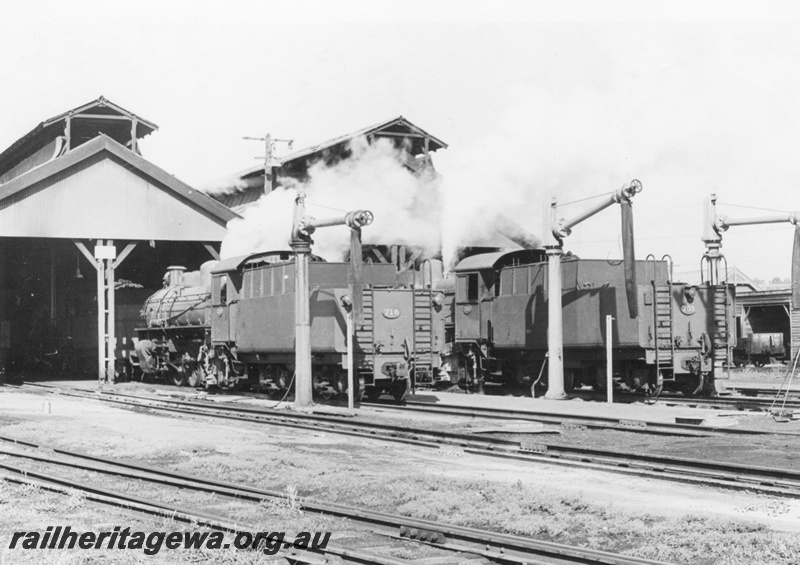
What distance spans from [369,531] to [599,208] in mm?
15484

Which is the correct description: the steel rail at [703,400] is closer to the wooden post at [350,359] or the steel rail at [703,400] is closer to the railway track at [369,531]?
the wooden post at [350,359]

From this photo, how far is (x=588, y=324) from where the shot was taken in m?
24.2

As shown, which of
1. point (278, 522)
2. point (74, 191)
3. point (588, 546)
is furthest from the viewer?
point (74, 191)

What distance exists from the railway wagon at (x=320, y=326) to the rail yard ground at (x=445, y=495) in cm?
516

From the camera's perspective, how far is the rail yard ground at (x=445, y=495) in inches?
315

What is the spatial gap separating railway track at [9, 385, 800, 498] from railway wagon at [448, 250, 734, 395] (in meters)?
8.08

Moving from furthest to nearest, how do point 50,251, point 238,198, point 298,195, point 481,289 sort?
point 238,198, point 50,251, point 481,289, point 298,195

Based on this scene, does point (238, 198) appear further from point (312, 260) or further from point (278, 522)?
point (278, 522)

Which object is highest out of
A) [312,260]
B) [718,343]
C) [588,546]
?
[312,260]

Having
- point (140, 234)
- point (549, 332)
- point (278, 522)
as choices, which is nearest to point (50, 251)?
point (140, 234)

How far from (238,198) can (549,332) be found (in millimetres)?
24990

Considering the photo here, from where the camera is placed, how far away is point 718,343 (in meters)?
24.0

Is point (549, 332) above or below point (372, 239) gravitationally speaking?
below

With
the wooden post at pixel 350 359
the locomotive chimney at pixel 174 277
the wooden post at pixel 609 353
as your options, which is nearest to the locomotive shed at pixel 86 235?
the locomotive chimney at pixel 174 277
